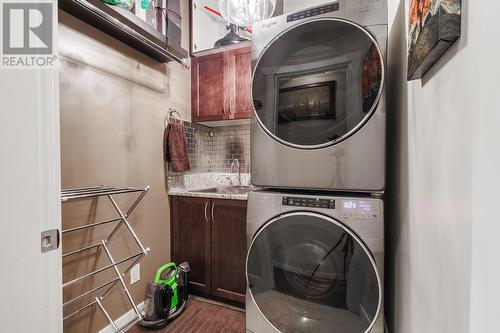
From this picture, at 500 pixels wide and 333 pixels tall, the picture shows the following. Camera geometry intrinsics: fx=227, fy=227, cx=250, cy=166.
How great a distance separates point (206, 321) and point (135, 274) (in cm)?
64

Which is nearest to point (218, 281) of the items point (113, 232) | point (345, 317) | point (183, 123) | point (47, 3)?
point (113, 232)

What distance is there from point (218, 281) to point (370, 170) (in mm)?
1486

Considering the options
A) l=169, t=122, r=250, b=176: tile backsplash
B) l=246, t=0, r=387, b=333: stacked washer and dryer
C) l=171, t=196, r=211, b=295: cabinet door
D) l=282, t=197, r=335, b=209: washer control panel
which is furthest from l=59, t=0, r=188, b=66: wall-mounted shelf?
l=282, t=197, r=335, b=209: washer control panel

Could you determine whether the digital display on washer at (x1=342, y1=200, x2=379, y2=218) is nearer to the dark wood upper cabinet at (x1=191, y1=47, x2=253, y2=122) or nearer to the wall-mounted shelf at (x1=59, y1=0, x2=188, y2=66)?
the dark wood upper cabinet at (x1=191, y1=47, x2=253, y2=122)

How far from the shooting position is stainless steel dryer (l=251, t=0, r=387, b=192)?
3.24 ft

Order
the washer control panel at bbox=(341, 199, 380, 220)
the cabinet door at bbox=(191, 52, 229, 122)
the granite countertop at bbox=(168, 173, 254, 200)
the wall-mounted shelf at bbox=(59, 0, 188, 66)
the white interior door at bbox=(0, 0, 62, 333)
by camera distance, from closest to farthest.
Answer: the white interior door at bbox=(0, 0, 62, 333), the washer control panel at bbox=(341, 199, 380, 220), the wall-mounted shelf at bbox=(59, 0, 188, 66), the granite countertop at bbox=(168, 173, 254, 200), the cabinet door at bbox=(191, 52, 229, 122)

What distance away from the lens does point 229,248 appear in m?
1.81

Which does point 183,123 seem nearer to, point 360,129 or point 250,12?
point 250,12

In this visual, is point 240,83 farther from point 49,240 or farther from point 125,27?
point 49,240

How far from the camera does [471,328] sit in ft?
1.31
